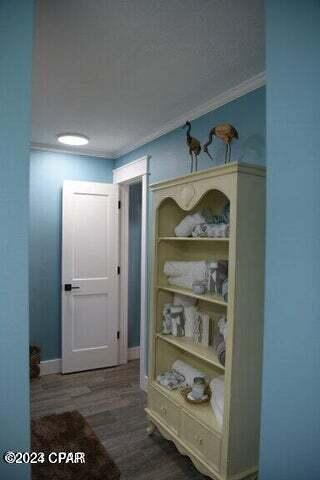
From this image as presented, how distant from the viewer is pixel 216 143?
2291mm

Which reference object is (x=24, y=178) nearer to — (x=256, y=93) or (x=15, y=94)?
(x=15, y=94)

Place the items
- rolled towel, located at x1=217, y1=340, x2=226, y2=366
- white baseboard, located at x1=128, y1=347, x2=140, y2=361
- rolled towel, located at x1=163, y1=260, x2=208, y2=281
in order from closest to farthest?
1. rolled towel, located at x1=217, y1=340, x2=226, y2=366
2. rolled towel, located at x1=163, y1=260, x2=208, y2=281
3. white baseboard, located at x1=128, y1=347, x2=140, y2=361

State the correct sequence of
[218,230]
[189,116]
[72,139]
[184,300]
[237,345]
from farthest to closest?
[72,139] < [189,116] < [184,300] < [218,230] < [237,345]

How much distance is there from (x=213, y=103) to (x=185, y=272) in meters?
1.23

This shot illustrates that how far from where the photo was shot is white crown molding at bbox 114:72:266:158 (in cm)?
194

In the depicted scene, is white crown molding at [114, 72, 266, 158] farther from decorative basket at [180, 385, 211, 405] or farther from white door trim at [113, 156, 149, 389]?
decorative basket at [180, 385, 211, 405]

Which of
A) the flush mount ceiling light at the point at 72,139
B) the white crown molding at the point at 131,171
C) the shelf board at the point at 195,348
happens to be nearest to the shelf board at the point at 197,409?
the shelf board at the point at 195,348

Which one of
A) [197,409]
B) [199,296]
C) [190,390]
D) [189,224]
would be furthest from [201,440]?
[189,224]

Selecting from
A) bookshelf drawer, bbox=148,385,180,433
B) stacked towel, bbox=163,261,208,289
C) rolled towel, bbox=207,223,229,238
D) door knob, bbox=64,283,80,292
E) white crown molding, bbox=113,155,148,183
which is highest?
white crown molding, bbox=113,155,148,183

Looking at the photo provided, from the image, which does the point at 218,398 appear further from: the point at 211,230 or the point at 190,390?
the point at 211,230

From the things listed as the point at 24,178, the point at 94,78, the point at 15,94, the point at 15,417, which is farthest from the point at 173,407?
the point at 94,78

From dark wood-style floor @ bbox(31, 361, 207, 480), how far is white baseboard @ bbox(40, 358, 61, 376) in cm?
11

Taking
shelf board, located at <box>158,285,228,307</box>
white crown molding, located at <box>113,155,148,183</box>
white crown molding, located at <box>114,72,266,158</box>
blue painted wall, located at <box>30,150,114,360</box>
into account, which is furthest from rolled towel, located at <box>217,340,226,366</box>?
blue painted wall, located at <box>30,150,114,360</box>

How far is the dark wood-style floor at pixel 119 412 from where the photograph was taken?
6.73ft
